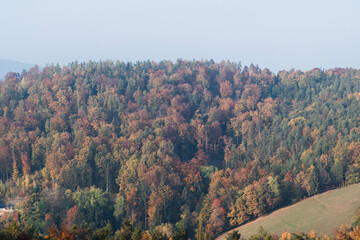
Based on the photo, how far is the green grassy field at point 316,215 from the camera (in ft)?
225

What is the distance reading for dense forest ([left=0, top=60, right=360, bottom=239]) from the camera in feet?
267

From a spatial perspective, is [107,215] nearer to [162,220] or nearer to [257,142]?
[162,220]

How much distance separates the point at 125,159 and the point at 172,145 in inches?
487

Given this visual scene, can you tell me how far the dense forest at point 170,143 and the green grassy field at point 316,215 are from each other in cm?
305

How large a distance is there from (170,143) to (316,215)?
4186 cm

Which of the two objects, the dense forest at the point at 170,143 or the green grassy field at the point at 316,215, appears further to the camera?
the dense forest at the point at 170,143

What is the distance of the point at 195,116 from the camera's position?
5094 inches

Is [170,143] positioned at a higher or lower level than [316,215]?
higher

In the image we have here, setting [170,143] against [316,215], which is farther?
[170,143]

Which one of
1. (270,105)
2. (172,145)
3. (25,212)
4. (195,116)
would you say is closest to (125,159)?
(172,145)

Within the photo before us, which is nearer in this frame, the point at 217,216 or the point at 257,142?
the point at 217,216

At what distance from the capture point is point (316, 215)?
72938mm

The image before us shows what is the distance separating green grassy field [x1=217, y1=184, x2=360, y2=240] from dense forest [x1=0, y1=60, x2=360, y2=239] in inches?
120

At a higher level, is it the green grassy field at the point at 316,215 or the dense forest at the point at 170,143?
the dense forest at the point at 170,143
